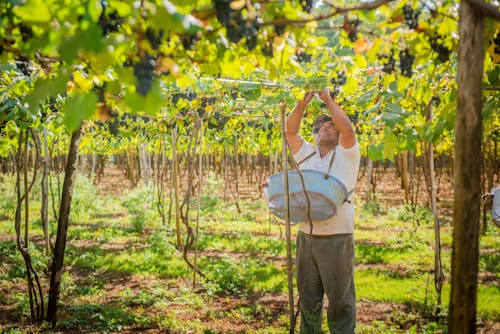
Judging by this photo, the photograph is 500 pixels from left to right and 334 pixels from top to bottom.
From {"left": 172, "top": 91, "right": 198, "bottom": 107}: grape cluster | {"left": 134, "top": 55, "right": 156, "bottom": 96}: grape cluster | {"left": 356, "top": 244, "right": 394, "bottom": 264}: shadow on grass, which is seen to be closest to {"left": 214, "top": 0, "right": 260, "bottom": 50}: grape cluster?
{"left": 134, "top": 55, "right": 156, "bottom": 96}: grape cluster

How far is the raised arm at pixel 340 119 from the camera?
2.81 m

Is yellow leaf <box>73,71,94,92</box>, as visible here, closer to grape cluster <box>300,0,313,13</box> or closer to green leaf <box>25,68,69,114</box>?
green leaf <box>25,68,69,114</box>

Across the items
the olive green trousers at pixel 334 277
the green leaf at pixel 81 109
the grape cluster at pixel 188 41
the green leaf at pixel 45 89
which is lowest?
the olive green trousers at pixel 334 277

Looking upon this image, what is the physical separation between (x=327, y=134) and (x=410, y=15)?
1586 millimetres

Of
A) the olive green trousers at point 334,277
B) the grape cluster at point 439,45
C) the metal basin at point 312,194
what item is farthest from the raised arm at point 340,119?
the grape cluster at point 439,45

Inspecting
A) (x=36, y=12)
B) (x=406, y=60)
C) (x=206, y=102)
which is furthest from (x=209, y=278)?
A: (x=36, y=12)

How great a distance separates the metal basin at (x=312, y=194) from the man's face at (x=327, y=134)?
0.48m

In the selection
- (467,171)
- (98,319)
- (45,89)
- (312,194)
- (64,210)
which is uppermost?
(45,89)

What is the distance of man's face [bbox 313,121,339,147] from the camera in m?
3.13

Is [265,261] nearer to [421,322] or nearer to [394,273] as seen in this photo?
[394,273]

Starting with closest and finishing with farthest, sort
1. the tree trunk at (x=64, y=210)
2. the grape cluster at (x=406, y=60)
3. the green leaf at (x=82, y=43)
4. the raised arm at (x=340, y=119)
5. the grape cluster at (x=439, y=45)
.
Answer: the green leaf at (x=82, y=43), the grape cluster at (x=439, y=45), the grape cluster at (x=406, y=60), the raised arm at (x=340, y=119), the tree trunk at (x=64, y=210)

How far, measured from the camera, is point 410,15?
1.58 meters

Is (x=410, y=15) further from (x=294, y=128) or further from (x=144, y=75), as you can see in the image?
(x=294, y=128)

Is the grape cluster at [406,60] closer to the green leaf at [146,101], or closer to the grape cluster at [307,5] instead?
the grape cluster at [307,5]
